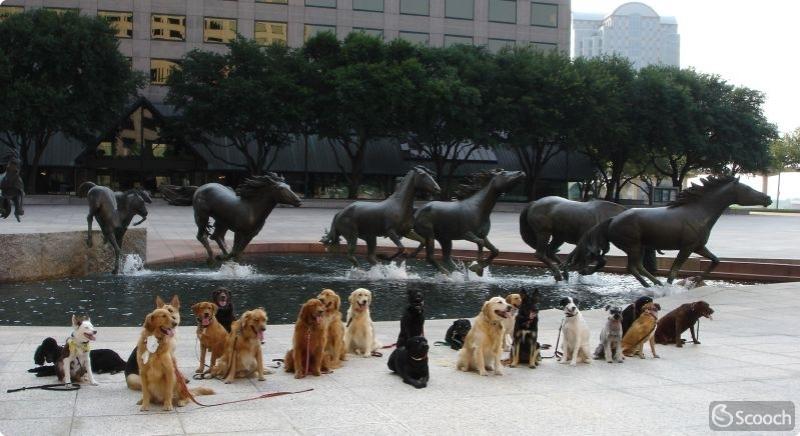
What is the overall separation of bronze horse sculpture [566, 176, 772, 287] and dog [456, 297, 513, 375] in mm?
8797

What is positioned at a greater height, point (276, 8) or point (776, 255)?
point (276, 8)

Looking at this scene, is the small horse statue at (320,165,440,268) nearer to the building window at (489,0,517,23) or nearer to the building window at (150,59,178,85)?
the building window at (150,59,178,85)

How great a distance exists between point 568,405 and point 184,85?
5014cm

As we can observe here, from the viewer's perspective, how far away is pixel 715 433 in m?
6.23

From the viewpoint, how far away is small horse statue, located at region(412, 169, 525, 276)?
1858 centimetres

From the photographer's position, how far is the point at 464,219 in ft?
60.9

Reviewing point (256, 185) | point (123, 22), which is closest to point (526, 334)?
point (256, 185)

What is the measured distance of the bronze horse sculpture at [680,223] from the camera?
16219 mm

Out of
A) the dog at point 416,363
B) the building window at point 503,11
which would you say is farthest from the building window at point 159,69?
the dog at point 416,363

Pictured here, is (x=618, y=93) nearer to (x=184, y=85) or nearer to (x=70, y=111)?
(x=184, y=85)

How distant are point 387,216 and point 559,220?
13.4 feet

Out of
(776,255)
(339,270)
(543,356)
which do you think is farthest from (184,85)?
(543,356)

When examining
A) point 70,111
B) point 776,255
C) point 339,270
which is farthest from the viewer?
point 70,111

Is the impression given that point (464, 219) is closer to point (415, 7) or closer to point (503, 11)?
point (415, 7)
